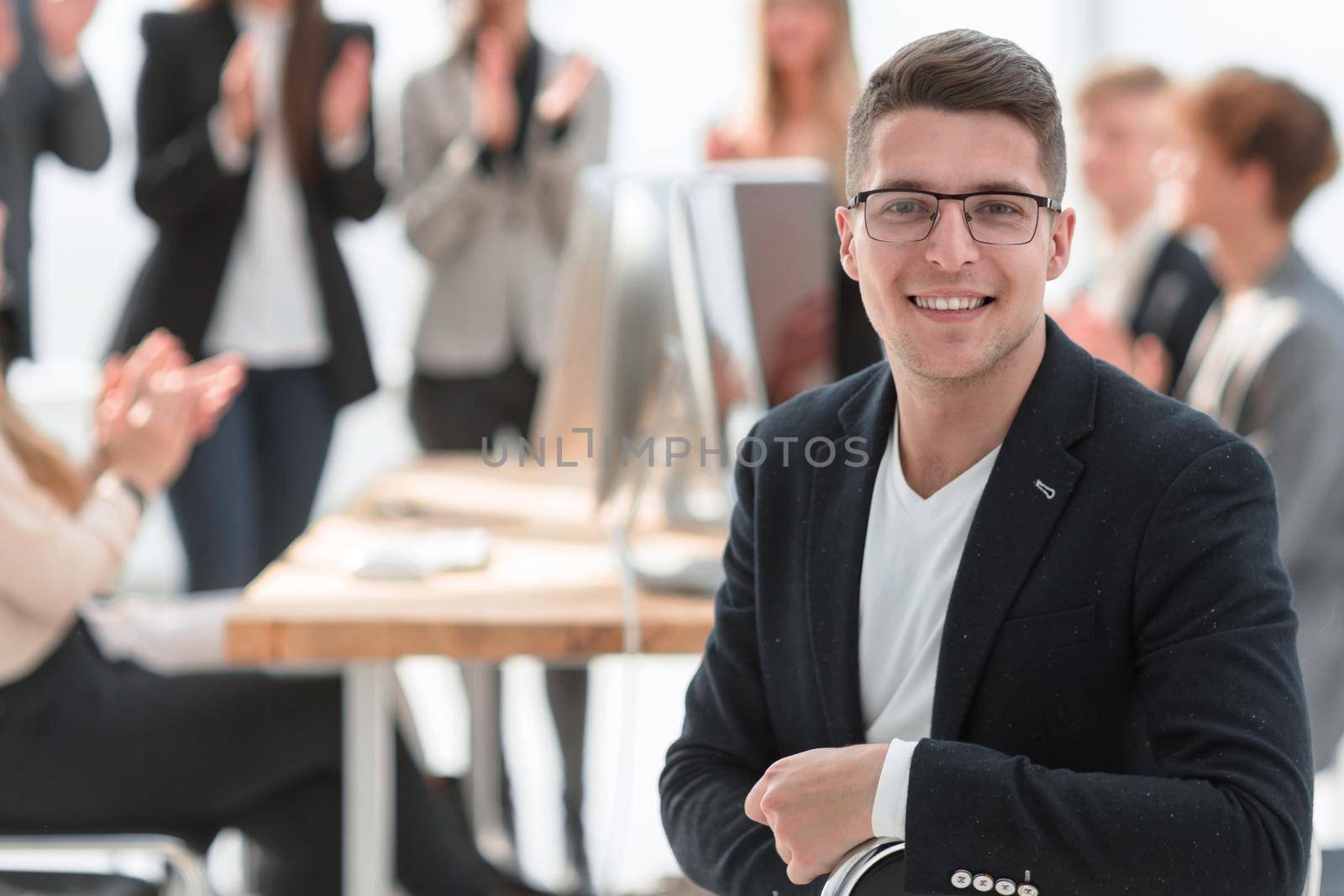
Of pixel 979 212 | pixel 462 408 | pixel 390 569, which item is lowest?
pixel 462 408

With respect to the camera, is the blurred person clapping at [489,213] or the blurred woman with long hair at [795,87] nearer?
the blurred woman with long hair at [795,87]

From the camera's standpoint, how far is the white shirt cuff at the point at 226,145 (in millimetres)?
2805

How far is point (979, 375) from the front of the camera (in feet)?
3.63

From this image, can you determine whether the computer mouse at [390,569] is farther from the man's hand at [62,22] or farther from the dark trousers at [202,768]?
the man's hand at [62,22]

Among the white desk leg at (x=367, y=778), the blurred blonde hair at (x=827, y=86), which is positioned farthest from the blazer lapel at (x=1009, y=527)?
the blurred blonde hair at (x=827, y=86)

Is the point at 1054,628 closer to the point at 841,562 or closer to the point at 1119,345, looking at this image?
the point at 841,562

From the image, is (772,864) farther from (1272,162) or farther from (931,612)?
(1272,162)

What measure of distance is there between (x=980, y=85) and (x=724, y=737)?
21.7 inches

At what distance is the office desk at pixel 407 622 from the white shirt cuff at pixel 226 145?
3.61ft

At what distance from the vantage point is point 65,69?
2.87 m

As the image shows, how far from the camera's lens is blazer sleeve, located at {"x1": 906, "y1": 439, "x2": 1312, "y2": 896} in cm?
96

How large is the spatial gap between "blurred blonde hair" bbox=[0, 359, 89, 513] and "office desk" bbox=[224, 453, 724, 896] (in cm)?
27

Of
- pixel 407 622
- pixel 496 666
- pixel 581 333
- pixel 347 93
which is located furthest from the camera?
pixel 347 93

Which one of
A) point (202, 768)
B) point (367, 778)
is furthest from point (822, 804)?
point (202, 768)
